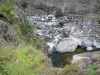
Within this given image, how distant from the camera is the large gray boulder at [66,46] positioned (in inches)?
458

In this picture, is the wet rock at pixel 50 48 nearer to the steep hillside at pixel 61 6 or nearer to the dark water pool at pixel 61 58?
the dark water pool at pixel 61 58

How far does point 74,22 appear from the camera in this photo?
614 inches

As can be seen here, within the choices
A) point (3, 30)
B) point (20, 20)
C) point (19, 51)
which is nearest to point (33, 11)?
point (20, 20)

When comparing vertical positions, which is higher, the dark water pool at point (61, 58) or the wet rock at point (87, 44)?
the dark water pool at point (61, 58)

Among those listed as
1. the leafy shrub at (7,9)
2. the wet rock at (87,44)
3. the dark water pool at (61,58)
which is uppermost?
the leafy shrub at (7,9)

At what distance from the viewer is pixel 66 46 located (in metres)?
11.9

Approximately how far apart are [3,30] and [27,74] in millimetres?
3185

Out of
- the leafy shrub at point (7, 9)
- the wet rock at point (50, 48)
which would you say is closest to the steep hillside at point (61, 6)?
the wet rock at point (50, 48)

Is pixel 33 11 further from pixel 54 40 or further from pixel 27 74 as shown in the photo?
pixel 27 74

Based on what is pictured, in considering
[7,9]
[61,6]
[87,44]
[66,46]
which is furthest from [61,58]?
[61,6]

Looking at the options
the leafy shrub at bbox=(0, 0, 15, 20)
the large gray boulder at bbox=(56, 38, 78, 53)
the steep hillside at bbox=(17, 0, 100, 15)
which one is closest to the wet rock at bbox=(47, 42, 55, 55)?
the large gray boulder at bbox=(56, 38, 78, 53)

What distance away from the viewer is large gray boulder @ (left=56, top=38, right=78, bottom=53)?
11.6 m

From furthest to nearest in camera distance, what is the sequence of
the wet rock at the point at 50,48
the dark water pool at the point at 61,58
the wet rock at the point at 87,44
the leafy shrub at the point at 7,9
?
the wet rock at the point at 87,44, the wet rock at the point at 50,48, the dark water pool at the point at 61,58, the leafy shrub at the point at 7,9

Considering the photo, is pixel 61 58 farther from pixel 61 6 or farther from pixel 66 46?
pixel 61 6
